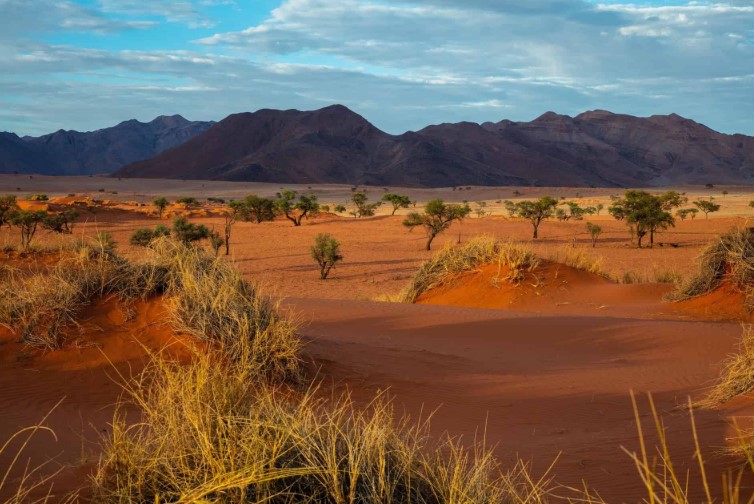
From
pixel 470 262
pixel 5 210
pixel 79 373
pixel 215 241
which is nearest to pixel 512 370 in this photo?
pixel 79 373

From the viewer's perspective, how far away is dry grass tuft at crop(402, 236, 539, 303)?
2012 centimetres

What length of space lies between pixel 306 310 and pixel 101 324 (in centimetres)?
663

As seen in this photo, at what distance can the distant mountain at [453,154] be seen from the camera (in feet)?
482

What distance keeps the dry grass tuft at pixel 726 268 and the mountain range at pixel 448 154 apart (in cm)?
12201

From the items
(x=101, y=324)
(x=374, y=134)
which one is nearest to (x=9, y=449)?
(x=101, y=324)

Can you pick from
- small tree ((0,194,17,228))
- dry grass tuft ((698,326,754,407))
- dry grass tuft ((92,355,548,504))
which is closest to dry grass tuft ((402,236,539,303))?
dry grass tuft ((698,326,754,407))

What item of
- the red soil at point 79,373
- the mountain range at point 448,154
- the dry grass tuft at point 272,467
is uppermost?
the mountain range at point 448,154

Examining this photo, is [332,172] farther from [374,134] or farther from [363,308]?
[363,308]

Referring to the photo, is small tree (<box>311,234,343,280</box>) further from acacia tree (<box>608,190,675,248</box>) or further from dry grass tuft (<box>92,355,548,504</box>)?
dry grass tuft (<box>92,355,548,504</box>)

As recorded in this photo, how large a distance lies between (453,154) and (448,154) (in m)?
2.05

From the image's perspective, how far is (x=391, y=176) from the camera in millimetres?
144125

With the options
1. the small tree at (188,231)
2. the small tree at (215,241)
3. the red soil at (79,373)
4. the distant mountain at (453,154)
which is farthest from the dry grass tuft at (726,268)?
the distant mountain at (453,154)

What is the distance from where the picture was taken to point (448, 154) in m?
157

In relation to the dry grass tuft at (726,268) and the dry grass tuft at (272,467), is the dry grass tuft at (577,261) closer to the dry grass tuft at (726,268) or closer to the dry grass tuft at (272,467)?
the dry grass tuft at (726,268)
